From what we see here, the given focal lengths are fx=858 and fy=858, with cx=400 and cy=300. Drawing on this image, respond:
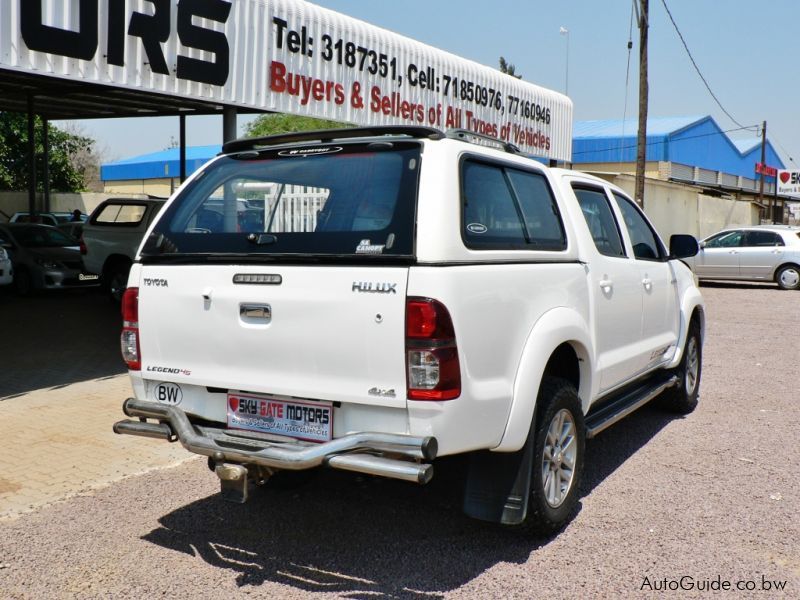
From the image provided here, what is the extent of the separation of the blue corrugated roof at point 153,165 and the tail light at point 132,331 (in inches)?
1803

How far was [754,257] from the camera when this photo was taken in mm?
22906

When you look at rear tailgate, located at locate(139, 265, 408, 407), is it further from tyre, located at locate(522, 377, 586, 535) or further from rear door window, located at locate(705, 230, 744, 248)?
rear door window, located at locate(705, 230, 744, 248)

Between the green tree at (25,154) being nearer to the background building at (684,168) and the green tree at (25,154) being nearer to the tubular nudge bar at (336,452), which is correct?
the background building at (684,168)

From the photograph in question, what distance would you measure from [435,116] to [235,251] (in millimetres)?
10821

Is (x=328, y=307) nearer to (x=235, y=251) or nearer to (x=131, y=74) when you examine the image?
(x=235, y=251)

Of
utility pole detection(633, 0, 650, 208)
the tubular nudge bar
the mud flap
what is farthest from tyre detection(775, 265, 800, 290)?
the tubular nudge bar

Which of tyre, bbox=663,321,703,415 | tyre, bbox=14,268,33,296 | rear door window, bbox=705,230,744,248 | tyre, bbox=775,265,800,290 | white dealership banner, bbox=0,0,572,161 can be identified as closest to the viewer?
tyre, bbox=663,321,703,415

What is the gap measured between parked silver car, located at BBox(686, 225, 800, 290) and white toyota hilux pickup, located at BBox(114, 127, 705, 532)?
1952 centimetres

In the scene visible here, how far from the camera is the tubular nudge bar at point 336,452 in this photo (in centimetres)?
366

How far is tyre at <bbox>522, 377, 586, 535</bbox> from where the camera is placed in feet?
14.4

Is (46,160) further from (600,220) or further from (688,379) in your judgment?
(600,220)

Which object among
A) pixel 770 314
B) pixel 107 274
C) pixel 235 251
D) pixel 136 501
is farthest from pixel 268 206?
pixel 770 314

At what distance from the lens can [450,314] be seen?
12.2 feet

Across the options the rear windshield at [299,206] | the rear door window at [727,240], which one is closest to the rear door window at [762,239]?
the rear door window at [727,240]
